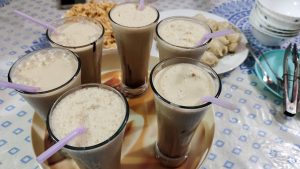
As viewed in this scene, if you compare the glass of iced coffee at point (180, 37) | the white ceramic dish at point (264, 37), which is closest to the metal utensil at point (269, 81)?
the white ceramic dish at point (264, 37)

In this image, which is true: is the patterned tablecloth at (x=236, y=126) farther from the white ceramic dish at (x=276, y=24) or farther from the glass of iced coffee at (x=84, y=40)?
the glass of iced coffee at (x=84, y=40)

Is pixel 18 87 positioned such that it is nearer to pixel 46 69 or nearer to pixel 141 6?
pixel 46 69

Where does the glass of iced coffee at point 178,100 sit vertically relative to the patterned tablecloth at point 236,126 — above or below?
above

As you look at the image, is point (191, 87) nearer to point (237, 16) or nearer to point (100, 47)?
point (100, 47)

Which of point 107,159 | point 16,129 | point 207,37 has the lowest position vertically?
point 16,129

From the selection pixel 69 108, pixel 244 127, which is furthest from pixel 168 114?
pixel 244 127

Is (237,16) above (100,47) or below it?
below

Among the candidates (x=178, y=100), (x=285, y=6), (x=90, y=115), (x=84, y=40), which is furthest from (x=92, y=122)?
(x=285, y=6)
